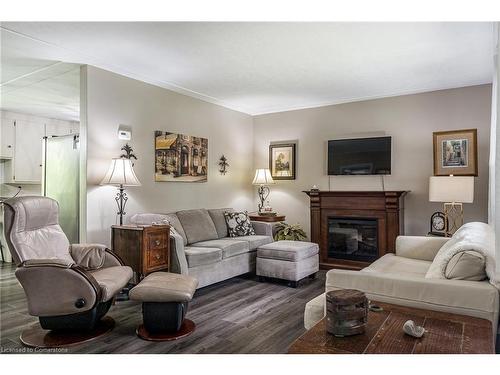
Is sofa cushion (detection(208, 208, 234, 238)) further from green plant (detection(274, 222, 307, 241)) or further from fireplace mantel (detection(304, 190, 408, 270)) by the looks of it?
fireplace mantel (detection(304, 190, 408, 270))

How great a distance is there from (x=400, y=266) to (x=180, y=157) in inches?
119

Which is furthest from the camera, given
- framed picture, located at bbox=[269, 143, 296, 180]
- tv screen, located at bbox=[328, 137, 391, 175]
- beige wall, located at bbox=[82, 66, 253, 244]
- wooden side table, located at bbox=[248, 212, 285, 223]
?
framed picture, located at bbox=[269, 143, 296, 180]

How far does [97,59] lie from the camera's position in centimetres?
369

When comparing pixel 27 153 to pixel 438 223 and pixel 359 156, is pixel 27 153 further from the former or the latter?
pixel 438 223

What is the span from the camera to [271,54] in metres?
3.56

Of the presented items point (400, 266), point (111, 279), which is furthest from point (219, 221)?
point (400, 266)

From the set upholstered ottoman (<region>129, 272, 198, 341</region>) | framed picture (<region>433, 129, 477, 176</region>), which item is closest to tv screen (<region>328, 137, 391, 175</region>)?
framed picture (<region>433, 129, 477, 176</region>)

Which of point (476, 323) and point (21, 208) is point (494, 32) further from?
point (21, 208)

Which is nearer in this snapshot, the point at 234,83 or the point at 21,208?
the point at 21,208

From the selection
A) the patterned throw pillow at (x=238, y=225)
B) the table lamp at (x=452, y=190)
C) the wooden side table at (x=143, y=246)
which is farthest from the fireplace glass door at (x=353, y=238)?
the wooden side table at (x=143, y=246)

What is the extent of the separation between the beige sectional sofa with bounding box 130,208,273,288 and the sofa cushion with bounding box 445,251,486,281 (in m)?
2.45

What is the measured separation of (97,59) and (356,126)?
359cm

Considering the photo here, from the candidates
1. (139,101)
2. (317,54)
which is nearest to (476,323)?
(317,54)

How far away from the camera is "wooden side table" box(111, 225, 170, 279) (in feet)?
11.3
